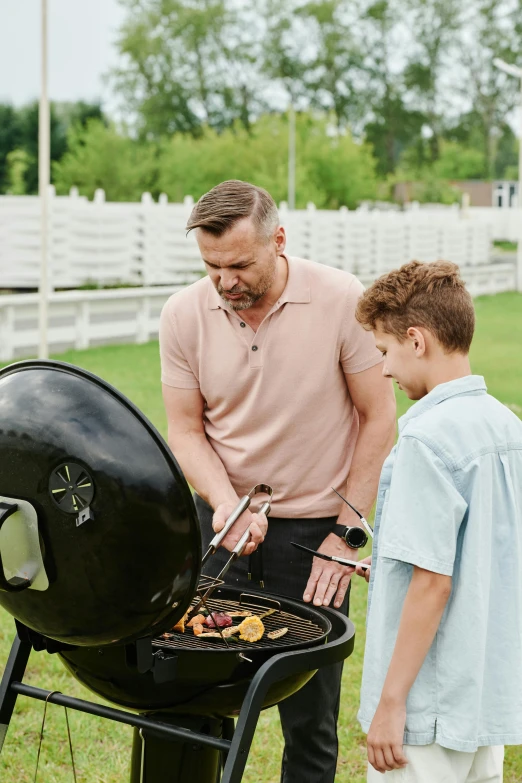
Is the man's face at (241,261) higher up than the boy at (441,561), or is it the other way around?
the man's face at (241,261)

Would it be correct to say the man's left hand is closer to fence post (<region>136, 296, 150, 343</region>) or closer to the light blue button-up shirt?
the light blue button-up shirt

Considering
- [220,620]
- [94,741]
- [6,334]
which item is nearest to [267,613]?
[220,620]

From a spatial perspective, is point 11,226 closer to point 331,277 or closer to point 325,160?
point 331,277

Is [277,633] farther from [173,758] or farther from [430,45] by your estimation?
[430,45]

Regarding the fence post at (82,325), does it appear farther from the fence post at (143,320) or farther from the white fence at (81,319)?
the fence post at (143,320)

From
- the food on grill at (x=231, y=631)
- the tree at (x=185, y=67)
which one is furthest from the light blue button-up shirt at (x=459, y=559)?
the tree at (x=185, y=67)

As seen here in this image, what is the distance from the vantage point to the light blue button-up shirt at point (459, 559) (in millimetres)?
1979

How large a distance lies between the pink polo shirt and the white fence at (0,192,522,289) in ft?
39.9

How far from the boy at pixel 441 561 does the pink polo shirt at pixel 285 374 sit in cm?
69

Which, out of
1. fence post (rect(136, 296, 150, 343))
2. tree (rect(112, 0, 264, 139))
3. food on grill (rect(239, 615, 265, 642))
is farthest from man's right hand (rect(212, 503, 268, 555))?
A: tree (rect(112, 0, 264, 139))

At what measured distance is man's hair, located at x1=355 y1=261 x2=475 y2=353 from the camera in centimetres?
205

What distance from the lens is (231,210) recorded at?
2553 mm

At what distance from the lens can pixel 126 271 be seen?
1636 cm

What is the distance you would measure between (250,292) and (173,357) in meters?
0.35
